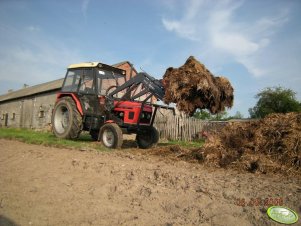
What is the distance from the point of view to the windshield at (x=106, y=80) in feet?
31.2

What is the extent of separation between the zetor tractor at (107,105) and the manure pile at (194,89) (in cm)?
111

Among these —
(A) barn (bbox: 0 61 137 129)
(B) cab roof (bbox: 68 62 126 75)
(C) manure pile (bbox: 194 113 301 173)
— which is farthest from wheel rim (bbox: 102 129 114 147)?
(A) barn (bbox: 0 61 137 129)

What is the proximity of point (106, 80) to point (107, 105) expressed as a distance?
1.02 meters

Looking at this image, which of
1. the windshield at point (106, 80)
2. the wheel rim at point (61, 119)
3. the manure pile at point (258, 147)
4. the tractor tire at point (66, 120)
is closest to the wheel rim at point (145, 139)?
the windshield at point (106, 80)

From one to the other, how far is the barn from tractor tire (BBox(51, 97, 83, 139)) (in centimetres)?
1277

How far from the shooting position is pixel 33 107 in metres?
29.5

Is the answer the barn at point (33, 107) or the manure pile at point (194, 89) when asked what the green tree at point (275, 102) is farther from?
the manure pile at point (194, 89)

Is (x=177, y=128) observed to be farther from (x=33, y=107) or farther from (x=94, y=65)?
(x=33, y=107)

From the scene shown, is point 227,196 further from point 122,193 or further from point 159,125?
point 159,125

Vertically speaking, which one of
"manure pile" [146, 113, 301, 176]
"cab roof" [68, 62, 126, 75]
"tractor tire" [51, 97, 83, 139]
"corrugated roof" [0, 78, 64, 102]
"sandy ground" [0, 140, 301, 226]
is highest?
"corrugated roof" [0, 78, 64, 102]

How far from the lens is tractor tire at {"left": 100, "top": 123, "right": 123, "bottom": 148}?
27.5 ft

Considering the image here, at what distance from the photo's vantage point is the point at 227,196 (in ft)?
12.3

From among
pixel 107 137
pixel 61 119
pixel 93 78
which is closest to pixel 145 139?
pixel 107 137

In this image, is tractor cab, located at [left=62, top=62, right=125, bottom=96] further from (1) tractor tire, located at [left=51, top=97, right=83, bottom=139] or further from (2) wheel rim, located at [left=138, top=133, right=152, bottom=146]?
(2) wheel rim, located at [left=138, top=133, right=152, bottom=146]
